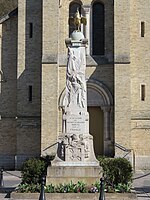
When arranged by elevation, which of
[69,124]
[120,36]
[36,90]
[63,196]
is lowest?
[63,196]

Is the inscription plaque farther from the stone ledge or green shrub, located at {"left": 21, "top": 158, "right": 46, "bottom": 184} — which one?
the stone ledge

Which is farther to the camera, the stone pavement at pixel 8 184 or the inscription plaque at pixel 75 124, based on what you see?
the stone pavement at pixel 8 184

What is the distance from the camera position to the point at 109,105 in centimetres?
2634

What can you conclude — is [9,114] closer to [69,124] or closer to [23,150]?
[23,150]

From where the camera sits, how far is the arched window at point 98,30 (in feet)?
89.9

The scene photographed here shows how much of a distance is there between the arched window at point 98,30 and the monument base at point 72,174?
1316 centimetres

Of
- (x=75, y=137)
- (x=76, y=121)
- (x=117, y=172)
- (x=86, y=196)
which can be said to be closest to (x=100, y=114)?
(x=117, y=172)

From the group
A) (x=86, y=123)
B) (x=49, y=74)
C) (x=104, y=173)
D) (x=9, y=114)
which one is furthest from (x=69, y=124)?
(x=9, y=114)

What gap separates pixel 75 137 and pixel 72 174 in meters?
1.12

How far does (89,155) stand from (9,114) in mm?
13176

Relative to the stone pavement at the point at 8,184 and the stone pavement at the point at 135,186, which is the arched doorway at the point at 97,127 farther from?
the stone pavement at the point at 8,184

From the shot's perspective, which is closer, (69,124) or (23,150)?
(69,124)

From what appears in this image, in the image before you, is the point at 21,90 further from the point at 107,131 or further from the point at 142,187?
the point at 142,187

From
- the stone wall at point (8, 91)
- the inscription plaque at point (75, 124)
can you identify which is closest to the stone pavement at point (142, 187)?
the inscription plaque at point (75, 124)
